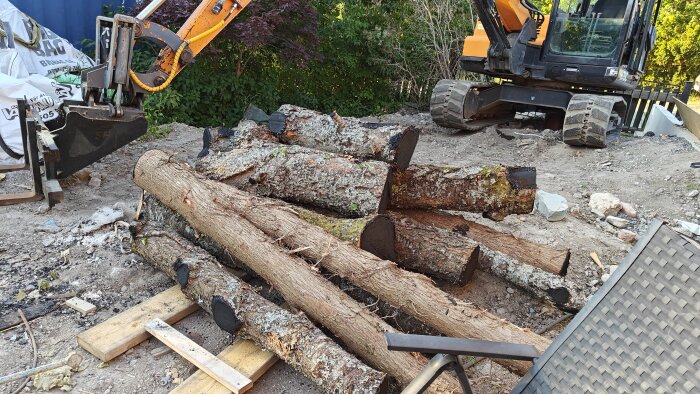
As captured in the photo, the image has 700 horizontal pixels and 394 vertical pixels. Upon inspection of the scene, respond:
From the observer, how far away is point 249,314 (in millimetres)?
2818

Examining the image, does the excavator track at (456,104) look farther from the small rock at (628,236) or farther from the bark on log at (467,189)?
the bark on log at (467,189)

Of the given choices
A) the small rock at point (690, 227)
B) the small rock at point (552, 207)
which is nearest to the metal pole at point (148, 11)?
the small rock at point (552, 207)

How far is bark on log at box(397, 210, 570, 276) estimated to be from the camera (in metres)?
3.58

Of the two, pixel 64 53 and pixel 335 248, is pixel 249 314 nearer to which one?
pixel 335 248

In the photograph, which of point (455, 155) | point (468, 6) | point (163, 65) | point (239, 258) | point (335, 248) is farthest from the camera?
point (468, 6)

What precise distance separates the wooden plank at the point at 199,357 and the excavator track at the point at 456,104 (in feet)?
21.1

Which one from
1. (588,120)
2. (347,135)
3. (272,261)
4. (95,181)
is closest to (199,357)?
(272,261)

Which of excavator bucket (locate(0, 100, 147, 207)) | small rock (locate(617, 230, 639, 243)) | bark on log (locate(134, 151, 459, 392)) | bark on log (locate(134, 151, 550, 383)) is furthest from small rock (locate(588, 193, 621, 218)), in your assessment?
excavator bucket (locate(0, 100, 147, 207))

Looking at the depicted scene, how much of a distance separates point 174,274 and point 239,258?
16.6 inches

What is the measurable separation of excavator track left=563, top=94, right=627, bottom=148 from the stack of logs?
4.14m

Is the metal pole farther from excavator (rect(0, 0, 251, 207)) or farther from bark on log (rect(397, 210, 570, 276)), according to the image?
bark on log (rect(397, 210, 570, 276))

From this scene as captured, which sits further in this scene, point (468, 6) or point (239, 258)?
point (468, 6)

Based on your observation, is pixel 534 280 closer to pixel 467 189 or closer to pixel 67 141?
pixel 467 189

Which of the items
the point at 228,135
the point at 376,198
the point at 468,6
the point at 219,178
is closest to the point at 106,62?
the point at 228,135
